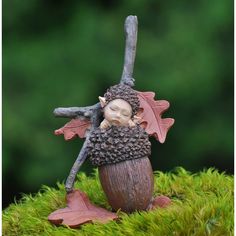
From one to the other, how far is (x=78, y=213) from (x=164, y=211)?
0.97 ft

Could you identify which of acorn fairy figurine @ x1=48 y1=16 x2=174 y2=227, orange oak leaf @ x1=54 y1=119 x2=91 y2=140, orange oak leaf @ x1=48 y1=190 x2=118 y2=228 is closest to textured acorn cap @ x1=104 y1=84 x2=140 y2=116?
acorn fairy figurine @ x1=48 y1=16 x2=174 y2=227

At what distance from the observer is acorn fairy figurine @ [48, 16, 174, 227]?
93.4 inches

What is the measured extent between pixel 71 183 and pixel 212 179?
602mm

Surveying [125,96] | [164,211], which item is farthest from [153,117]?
[164,211]

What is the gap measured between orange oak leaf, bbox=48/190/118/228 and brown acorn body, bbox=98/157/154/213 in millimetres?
54

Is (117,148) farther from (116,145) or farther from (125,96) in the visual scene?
(125,96)

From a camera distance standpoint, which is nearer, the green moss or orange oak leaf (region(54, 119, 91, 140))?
the green moss

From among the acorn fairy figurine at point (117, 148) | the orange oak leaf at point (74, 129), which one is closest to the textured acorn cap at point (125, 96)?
the acorn fairy figurine at point (117, 148)

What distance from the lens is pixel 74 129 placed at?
8.20 feet

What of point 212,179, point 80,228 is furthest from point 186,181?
point 80,228

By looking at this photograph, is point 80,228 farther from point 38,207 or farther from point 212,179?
point 212,179

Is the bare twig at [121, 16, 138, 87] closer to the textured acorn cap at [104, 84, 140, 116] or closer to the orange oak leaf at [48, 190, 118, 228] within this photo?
the textured acorn cap at [104, 84, 140, 116]

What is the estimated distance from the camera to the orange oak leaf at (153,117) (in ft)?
8.13

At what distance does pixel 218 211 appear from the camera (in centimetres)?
221
